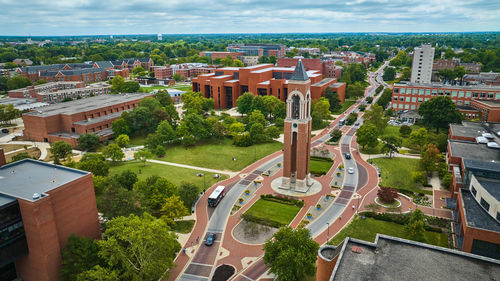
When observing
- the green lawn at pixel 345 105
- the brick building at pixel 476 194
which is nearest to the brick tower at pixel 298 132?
the brick building at pixel 476 194

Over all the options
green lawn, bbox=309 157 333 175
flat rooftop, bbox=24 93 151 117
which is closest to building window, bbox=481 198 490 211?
green lawn, bbox=309 157 333 175

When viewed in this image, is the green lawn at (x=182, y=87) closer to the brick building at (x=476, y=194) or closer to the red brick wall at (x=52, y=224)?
the brick building at (x=476, y=194)

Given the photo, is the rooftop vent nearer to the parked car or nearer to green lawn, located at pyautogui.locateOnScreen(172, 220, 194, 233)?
the parked car

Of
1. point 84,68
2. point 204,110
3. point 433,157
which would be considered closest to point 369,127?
point 433,157

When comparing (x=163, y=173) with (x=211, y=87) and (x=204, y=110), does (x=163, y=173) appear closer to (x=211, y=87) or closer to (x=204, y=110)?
(x=204, y=110)

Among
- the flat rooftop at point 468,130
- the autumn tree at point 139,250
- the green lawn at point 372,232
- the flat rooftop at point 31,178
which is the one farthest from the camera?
the flat rooftop at point 468,130

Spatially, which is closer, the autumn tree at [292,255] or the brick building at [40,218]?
the brick building at [40,218]

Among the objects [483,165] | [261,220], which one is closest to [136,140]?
[261,220]
